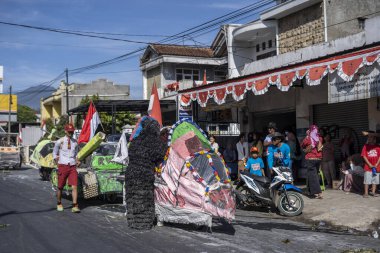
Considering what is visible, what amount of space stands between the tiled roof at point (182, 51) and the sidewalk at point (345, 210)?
25109 millimetres

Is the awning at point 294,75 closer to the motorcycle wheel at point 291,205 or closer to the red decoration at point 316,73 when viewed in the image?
the red decoration at point 316,73

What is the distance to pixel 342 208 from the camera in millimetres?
10125

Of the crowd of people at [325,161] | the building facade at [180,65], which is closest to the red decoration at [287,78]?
the crowd of people at [325,161]

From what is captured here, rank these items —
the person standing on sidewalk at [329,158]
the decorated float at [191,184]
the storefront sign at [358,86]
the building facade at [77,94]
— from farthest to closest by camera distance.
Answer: the building facade at [77,94] → the person standing on sidewalk at [329,158] → the storefront sign at [358,86] → the decorated float at [191,184]

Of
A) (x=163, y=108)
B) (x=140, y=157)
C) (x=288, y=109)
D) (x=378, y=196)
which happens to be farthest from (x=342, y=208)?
(x=163, y=108)

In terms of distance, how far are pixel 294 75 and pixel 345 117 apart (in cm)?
317

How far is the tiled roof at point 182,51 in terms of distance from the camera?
35300 millimetres

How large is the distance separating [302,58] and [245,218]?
917 cm

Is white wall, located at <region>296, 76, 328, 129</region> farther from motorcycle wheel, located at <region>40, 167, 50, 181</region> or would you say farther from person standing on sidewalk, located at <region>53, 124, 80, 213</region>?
motorcycle wheel, located at <region>40, 167, 50, 181</region>

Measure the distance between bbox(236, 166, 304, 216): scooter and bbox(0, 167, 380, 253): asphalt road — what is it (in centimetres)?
35

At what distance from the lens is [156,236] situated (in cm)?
762

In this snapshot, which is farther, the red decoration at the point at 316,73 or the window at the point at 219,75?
the window at the point at 219,75

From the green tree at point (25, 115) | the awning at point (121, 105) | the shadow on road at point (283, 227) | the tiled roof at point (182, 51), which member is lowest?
the shadow on road at point (283, 227)

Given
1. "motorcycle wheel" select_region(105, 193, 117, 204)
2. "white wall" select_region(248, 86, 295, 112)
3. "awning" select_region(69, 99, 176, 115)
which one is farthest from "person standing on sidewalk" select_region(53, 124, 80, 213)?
"awning" select_region(69, 99, 176, 115)
